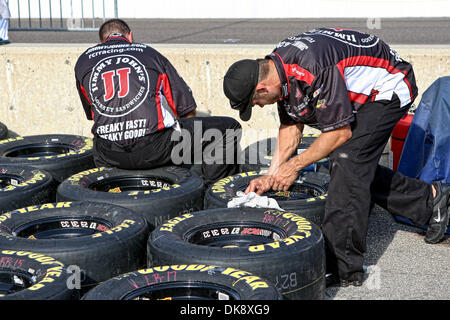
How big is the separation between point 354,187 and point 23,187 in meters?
2.39

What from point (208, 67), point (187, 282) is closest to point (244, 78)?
point (187, 282)

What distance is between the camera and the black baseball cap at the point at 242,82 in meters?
4.02

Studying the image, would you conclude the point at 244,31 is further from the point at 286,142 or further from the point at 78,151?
the point at 286,142

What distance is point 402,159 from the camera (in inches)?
225

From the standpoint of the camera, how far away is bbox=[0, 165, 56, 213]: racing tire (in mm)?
4898

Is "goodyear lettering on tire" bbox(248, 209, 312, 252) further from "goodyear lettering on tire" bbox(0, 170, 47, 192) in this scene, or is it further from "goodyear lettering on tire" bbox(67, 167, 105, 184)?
"goodyear lettering on tire" bbox(0, 170, 47, 192)

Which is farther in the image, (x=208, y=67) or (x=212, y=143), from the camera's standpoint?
(x=208, y=67)

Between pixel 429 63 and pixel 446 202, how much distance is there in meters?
2.08
